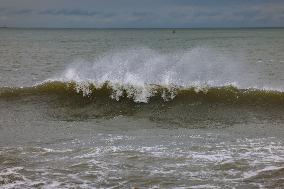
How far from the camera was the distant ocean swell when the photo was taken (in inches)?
632

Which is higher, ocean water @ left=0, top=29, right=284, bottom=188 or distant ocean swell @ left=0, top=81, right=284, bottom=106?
distant ocean swell @ left=0, top=81, right=284, bottom=106

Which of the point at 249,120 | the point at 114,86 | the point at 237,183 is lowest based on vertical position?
the point at 237,183

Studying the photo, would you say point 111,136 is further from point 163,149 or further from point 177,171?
point 177,171

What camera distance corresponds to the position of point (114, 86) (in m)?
17.5

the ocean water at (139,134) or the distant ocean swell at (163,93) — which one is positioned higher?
the distant ocean swell at (163,93)

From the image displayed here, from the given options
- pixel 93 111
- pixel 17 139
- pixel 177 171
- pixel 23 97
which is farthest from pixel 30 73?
pixel 177 171

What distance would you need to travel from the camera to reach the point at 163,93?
54.9 feet

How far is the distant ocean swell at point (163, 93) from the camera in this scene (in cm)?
1605

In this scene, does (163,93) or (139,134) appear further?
(163,93)

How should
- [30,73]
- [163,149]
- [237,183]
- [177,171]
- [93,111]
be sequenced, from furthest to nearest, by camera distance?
[30,73]
[93,111]
[163,149]
[177,171]
[237,183]

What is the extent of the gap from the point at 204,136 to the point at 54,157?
4031 millimetres

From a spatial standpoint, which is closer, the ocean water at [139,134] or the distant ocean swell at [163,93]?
the ocean water at [139,134]

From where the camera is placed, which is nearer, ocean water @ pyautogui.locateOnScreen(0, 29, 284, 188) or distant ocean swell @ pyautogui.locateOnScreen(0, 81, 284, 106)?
ocean water @ pyautogui.locateOnScreen(0, 29, 284, 188)

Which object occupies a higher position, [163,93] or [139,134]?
[163,93]
